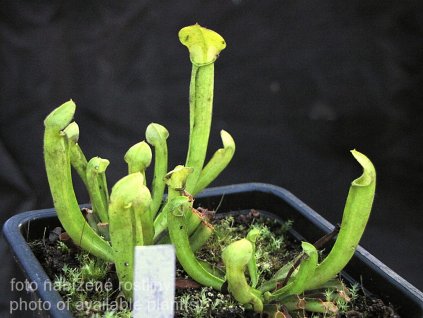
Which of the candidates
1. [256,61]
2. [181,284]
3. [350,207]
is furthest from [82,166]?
[256,61]

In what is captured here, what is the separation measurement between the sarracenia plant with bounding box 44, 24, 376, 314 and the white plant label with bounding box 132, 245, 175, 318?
0.18 feet

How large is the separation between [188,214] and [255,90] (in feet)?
3.14

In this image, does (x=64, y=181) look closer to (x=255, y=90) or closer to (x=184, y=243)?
(x=184, y=243)

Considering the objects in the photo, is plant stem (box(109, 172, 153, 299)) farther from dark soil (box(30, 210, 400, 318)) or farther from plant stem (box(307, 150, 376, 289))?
plant stem (box(307, 150, 376, 289))

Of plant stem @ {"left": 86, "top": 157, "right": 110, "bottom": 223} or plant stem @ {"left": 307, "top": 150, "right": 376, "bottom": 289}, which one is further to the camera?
plant stem @ {"left": 86, "top": 157, "right": 110, "bottom": 223}

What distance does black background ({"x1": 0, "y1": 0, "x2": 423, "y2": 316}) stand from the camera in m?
1.59

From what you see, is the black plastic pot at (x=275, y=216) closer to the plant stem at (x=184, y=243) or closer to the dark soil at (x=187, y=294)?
the dark soil at (x=187, y=294)

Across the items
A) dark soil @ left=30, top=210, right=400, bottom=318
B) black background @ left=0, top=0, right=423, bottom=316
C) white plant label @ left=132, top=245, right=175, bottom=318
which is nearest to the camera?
white plant label @ left=132, top=245, right=175, bottom=318

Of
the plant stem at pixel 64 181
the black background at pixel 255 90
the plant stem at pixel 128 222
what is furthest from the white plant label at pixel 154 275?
the black background at pixel 255 90

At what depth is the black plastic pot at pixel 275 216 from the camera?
836mm

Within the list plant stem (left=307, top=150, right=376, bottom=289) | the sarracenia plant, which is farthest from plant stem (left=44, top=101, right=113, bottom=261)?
plant stem (left=307, top=150, right=376, bottom=289)

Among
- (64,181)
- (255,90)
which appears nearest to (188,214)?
(64,181)

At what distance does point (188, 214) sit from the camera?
85 cm

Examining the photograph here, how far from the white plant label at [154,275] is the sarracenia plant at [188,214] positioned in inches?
2.2
